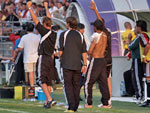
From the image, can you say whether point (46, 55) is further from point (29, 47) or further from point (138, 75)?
point (29, 47)

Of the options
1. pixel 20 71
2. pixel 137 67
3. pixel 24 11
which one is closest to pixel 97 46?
pixel 137 67

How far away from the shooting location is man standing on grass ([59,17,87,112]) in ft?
42.7

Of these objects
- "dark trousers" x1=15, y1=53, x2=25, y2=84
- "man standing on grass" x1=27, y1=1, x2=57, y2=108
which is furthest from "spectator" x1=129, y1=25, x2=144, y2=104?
"dark trousers" x1=15, y1=53, x2=25, y2=84

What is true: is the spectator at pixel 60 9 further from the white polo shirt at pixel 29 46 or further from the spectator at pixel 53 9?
the white polo shirt at pixel 29 46

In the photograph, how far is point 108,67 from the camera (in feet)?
48.8

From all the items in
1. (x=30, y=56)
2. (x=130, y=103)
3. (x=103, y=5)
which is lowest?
(x=130, y=103)

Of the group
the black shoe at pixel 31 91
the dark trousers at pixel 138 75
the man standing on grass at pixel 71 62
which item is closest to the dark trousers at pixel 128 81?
the dark trousers at pixel 138 75

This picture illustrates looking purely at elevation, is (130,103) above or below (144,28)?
below

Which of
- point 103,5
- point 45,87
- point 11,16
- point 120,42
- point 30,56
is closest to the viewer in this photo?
point 45,87

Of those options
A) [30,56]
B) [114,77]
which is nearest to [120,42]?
[114,77]

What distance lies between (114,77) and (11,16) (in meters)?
9.63

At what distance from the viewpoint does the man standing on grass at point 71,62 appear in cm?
1301

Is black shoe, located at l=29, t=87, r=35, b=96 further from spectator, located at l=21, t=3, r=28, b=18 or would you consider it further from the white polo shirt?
spectator, located at l=21, t=3, r=28, b=18

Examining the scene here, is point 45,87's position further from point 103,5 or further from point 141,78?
point 103,5
